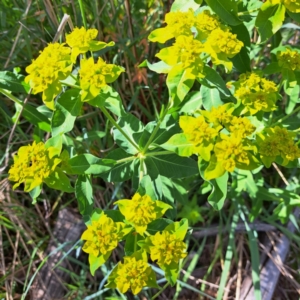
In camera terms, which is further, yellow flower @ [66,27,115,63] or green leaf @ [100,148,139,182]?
green leaf @ [100,148,139,182]

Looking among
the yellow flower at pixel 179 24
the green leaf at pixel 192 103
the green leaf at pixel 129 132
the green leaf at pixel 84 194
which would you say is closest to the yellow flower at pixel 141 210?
the green leaf at pixel 84 194

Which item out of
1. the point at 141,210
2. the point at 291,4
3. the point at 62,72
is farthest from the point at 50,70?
the point at 291,4

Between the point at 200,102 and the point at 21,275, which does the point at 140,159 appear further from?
the point at 21,275

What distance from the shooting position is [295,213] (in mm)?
2061

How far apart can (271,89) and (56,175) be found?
75 cm

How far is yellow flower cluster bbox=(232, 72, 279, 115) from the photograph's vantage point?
3.96 ft

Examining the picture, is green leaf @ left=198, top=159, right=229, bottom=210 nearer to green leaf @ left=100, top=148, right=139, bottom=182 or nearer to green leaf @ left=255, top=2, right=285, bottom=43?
green leaf @ left=100, top=148, right=139, bottom=182

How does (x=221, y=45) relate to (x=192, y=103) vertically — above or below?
above

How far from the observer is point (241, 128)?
44.2 inches

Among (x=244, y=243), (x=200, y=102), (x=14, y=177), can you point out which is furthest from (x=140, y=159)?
(x=244, y=243)

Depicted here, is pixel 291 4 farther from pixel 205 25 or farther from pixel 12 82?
pixel 12 82

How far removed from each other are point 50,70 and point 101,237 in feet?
1.71

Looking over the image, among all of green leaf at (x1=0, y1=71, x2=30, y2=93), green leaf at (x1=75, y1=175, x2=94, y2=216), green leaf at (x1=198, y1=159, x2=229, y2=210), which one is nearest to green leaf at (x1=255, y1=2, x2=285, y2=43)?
green leaf at (x1=198, y1=159, x2=229, y2=210)

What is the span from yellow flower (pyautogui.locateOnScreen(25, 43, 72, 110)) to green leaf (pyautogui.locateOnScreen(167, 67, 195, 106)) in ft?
1.06
